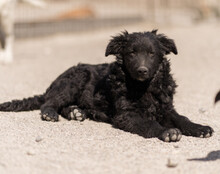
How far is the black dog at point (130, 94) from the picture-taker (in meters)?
6.01

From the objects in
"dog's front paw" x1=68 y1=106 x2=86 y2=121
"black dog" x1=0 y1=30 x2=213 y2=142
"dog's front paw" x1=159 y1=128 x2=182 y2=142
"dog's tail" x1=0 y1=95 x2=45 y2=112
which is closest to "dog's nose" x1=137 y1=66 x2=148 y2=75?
"black dog" x1=0 y1=30 x2=213 y2=142

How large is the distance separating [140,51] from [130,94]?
53cm

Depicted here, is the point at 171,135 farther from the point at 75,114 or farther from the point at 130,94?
the point at 75,114

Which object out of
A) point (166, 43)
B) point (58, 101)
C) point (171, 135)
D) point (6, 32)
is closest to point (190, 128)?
point (171, 135)

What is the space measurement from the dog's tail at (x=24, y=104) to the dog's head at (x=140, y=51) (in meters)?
1.36

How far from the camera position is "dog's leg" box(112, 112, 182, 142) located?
5.59 meters

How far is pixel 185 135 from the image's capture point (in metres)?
5.97

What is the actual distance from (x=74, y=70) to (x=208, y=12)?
1741cm

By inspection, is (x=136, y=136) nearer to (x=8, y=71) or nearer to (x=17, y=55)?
(x=8, y=71)

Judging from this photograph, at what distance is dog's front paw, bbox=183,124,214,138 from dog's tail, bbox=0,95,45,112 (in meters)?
2.21

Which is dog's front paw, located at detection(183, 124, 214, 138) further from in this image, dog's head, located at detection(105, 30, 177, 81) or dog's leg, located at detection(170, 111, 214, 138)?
dog's head, located at detection(105, 30, 177, 81)

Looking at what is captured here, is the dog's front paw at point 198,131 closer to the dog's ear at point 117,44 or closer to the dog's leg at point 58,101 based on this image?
the dog's ear at point 117,44

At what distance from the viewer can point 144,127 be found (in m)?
5.89

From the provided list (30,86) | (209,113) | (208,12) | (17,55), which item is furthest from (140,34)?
(208,12)
